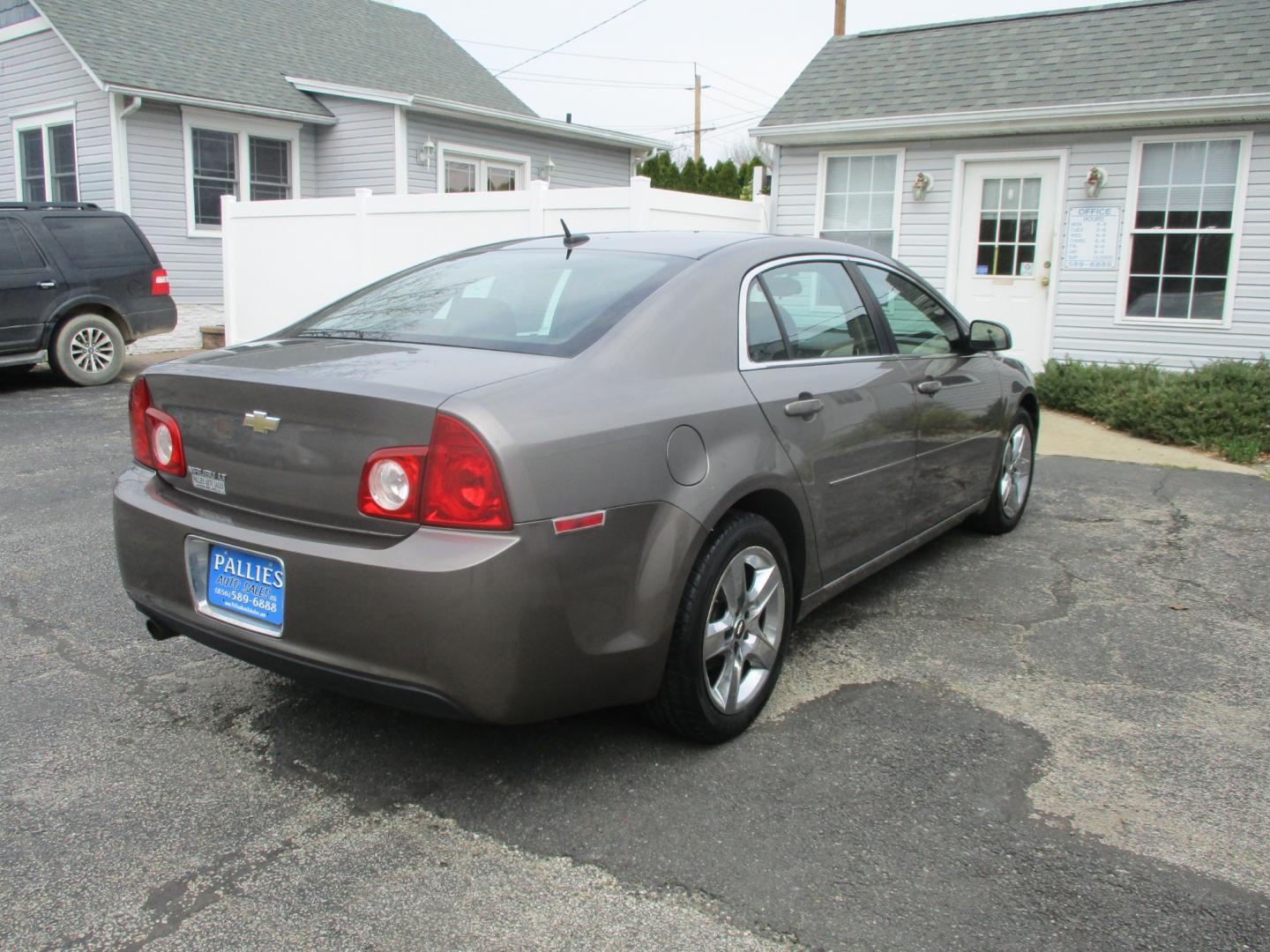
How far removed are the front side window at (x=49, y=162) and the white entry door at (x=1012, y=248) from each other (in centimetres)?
1212

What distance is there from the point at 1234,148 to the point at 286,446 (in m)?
10.4

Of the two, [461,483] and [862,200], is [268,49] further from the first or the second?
[461,483]

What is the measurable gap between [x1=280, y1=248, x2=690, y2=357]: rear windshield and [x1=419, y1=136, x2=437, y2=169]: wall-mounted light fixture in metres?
13.3

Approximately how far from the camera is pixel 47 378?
471 inches

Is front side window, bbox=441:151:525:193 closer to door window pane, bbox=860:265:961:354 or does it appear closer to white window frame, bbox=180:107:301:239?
white window frame, bbox=180:107:301:239

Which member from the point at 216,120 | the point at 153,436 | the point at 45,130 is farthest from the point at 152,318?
the point at 153,436

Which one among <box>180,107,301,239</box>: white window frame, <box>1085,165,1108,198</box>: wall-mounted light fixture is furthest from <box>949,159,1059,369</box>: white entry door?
<box>180,107,301,239</box>: white window frame

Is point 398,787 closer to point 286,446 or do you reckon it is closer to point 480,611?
point 480,611

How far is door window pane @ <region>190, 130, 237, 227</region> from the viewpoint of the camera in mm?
15453

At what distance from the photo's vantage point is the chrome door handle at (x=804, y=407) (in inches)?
139

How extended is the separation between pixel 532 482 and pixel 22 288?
1007 cm

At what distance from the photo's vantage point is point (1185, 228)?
34.5 feet

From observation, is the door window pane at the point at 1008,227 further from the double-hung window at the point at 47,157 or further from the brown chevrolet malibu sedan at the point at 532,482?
the double-hung window at the point at 47,157

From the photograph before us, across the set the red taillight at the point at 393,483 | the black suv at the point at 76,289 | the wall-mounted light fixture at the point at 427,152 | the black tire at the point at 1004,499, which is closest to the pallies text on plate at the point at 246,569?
the red taillight at the point at 393,483
